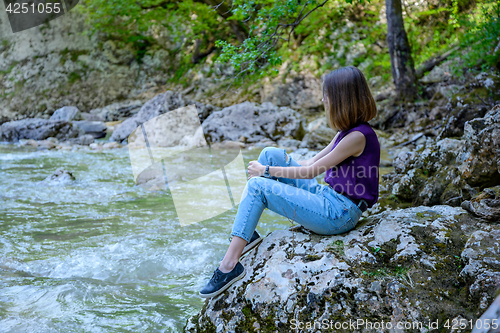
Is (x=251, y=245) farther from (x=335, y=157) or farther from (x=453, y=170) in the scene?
(x=453, y=170)

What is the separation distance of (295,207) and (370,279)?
609 mm

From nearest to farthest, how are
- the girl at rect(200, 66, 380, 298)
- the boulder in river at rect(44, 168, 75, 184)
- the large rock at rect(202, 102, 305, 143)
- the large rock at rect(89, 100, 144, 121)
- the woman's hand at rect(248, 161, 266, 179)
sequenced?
the girl at rect(200, 66, 380, 298)
the woman's hand at rect(248, 161, 266, 179)
the boulder in river at rect(44, 168, 75, 184)
the large rock at rect(202, 102, 305, 143)
the large rock at rect(89, 100, 144, 121)

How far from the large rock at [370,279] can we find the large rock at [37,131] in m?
11.9

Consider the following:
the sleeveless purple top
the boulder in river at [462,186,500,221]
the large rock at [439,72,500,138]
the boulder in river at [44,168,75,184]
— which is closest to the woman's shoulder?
the sleeveless purple top

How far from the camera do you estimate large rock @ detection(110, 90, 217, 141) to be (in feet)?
39.9

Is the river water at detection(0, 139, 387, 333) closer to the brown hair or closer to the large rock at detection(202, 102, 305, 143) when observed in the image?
the brown hair

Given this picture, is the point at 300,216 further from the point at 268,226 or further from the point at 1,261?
the point at 1,261

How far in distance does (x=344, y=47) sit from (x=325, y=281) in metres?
13.1

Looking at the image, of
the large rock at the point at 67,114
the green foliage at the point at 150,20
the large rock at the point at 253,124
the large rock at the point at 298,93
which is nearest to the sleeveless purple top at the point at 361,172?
the large rock at the point at 253,124

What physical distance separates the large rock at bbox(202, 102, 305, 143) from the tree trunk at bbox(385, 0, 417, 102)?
2.85 m

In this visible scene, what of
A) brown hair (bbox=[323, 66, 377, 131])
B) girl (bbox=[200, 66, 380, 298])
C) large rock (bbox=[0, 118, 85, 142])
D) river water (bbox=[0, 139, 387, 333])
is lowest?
large rock (bbox=[0, 118, 85, 142])

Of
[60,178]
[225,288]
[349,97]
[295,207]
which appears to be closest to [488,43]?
[349,97]

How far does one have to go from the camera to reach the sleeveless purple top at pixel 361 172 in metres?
2.27

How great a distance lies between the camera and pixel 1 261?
3273 mm
